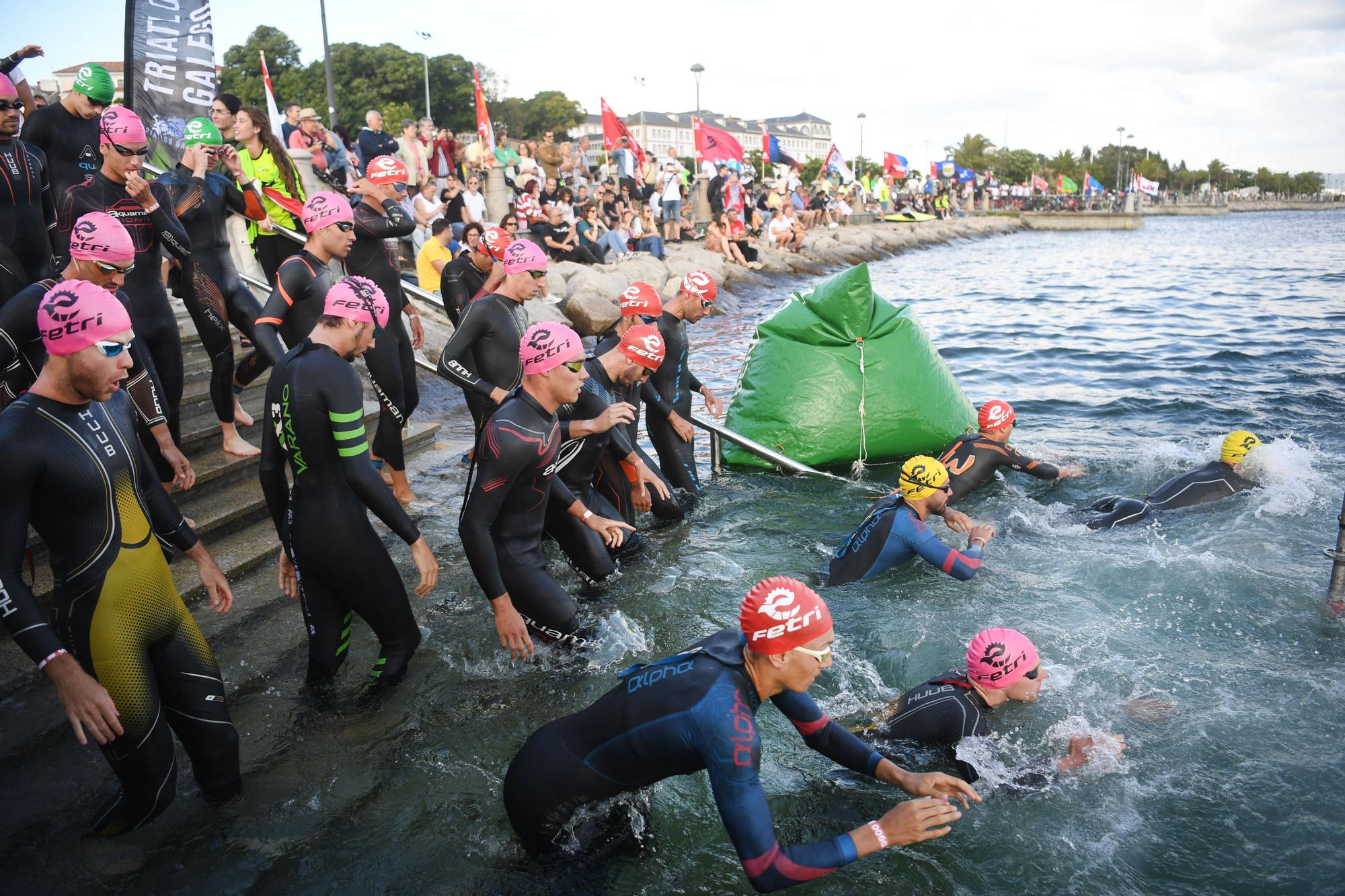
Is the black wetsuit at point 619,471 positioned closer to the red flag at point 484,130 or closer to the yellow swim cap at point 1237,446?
the yellow swim cap at point 1237,446

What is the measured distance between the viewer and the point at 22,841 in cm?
331

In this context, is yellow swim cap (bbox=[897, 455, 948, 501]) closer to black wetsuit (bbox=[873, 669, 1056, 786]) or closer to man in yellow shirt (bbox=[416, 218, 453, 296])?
black wetsuit (bbox=[873, 669, 1056, 786])

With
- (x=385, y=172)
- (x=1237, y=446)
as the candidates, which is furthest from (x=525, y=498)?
(x=1237, y=446)

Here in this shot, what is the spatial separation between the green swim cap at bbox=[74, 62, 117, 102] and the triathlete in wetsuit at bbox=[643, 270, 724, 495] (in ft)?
12.9

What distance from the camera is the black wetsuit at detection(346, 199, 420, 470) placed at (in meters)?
5.99

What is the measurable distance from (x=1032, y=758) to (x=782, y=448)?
453 centimetres

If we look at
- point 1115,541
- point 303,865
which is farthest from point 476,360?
point 1115,541

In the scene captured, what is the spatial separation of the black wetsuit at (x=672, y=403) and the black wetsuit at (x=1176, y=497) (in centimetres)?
323

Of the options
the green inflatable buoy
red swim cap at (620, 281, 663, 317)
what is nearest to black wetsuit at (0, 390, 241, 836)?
red swim cap at (620, 281, 663, 317)

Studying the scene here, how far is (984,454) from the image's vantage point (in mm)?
7309

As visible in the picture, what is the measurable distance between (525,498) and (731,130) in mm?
141974

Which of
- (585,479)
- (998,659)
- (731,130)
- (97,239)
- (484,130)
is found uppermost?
(731,130)

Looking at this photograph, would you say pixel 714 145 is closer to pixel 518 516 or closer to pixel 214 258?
pixel 214 258

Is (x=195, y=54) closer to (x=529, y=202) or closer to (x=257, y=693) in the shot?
(x=529, y=202)
